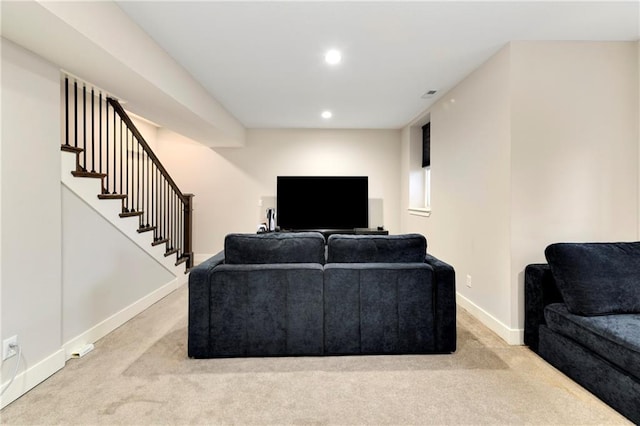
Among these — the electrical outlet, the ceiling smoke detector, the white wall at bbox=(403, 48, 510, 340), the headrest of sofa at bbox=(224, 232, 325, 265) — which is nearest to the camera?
the electrical outlet

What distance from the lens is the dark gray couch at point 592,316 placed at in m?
1.82

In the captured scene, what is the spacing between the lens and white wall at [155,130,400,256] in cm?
610

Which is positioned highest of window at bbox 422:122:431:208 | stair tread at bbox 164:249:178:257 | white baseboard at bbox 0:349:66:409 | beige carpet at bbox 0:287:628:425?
window at bbox 422:122:431:208

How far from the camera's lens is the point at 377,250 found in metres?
2.60

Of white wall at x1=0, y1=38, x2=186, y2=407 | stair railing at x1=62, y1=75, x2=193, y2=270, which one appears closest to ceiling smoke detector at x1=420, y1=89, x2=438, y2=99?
stair railing at x1=62, y1=75, x2=193, y2=270

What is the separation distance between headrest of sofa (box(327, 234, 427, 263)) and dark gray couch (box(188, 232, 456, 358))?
80 mm

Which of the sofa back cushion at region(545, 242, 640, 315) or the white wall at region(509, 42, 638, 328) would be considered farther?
the white wall at region(509, 42, 638, 328)

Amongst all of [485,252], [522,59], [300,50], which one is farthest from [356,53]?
[485,252]

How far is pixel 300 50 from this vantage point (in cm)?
285

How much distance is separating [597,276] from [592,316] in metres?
0.28

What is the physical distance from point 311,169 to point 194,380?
4418 millimetres

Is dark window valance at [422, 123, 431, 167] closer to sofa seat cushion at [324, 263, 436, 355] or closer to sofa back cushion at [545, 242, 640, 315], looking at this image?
sofa back cushion at [545, 242, 640, 315]

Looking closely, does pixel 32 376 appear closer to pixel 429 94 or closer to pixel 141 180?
pixel 141 180

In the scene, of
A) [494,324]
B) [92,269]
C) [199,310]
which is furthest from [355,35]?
[92,269]
